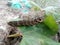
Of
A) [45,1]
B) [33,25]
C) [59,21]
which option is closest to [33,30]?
[33,25]

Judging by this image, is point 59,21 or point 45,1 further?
point 45,1

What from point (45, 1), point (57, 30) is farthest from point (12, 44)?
point (45, 1)

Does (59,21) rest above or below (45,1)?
below

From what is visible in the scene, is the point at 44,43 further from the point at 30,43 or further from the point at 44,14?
the point at 44,14

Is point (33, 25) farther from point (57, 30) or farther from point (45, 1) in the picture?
point (45, 1)

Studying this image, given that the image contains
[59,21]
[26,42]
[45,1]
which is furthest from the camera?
[45,1]

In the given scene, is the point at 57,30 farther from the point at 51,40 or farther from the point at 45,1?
the point at 45,1

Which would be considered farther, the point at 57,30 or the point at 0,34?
the point at 0,34

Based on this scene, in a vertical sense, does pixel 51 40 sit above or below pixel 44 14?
below

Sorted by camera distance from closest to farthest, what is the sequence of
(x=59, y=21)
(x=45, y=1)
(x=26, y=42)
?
(x=26, y=42), (x=59, y=21), (x=45, y=1)
